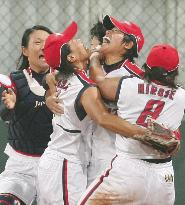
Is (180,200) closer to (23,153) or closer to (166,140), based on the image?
(23,153)

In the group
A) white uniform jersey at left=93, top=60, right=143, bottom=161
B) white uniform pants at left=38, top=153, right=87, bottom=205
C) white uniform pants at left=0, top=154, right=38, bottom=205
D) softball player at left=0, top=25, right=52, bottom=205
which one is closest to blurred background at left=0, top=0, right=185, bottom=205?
softball player at left=0, top=25, right=52, bottom=205

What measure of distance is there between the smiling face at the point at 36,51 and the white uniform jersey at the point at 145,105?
1.12 meters

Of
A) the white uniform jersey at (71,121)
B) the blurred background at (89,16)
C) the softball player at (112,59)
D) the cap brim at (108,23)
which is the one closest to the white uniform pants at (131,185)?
the white uniform jersey at (71,121)

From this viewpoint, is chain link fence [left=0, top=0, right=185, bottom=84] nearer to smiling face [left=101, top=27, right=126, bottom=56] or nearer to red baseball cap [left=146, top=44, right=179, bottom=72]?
smiling face [left=101, top=27, right=126, bottom=56]

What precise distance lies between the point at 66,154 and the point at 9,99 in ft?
1.87

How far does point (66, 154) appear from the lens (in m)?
3.88

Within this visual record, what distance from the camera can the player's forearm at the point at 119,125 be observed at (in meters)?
3.49

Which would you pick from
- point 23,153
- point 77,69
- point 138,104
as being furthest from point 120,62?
point 23,153

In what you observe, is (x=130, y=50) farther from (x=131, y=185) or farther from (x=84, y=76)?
(x=131, y=185)

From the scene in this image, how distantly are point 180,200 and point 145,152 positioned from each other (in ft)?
6.56

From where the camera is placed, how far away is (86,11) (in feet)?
19.3

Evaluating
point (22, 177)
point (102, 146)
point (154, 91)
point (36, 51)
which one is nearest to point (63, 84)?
point (102, 146)

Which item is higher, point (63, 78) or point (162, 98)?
point (63, 78)

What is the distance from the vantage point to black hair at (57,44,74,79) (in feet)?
12.8
